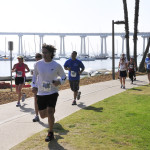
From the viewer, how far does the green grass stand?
19.4 feet

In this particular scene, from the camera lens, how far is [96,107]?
33.0ft

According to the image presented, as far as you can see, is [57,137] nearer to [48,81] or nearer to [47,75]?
[48,81]

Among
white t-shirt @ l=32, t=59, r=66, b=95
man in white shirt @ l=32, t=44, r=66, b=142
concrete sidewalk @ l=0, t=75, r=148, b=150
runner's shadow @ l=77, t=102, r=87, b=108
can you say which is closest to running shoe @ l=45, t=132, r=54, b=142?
man in white shirt @ l=32, t=44, r=66, b=142

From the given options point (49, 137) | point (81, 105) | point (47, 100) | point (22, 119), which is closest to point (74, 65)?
point (81, 105)

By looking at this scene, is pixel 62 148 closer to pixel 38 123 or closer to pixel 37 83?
pixel 37 83

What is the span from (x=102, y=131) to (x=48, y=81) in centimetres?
152

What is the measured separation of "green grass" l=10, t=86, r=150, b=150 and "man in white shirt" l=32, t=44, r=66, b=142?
39cm

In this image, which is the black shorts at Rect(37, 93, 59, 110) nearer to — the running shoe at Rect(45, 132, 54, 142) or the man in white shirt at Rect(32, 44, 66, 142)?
the man in white shirt at Rect(32, 44, 66, 142)

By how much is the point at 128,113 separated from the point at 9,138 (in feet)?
11.5

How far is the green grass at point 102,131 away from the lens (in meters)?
5.90

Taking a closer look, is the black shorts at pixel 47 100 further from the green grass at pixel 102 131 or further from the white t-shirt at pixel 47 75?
the green grass at pixel 102 131

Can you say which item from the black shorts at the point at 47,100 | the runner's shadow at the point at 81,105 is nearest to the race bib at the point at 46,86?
the black shorts at the point at 47,100

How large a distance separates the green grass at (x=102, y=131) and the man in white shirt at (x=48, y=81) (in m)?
0.39

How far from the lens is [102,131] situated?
22.6 feet
